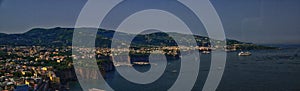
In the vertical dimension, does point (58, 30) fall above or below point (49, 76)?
above

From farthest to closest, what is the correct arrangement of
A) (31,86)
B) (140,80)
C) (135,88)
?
(140,80)
(135,88)
(31,86)

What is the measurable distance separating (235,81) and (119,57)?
6671 millimetres

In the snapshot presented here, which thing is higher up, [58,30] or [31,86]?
[58,30]

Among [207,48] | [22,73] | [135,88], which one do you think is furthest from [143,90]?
[207,48]

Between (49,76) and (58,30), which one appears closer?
(49,76)

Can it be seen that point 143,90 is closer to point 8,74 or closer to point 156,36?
point 8,74

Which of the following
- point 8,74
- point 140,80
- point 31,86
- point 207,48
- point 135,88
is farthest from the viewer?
point 207,48

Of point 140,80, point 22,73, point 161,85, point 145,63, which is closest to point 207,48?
point 145,63

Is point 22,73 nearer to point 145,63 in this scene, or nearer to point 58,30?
point 145,63

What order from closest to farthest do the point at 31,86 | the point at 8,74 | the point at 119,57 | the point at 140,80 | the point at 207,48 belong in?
the point at 31,86
the point at 8,74
the point at 140,80
the point at 119,57
the point at 207,48

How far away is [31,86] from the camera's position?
5332 mm

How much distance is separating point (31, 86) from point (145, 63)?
317 inches

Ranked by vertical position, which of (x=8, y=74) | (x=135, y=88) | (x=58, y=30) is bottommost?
(x=135, y=88)

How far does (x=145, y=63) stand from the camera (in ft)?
43.2
